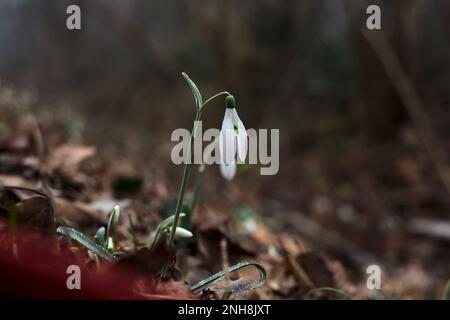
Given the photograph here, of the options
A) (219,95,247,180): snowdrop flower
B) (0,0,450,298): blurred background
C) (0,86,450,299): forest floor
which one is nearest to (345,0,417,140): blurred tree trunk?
(0,0,450,298): blurred background

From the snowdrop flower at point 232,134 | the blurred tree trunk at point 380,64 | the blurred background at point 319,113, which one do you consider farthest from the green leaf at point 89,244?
the blurred tree trunk at point 380,64

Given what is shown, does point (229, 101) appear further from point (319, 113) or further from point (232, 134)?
point (319, 113)

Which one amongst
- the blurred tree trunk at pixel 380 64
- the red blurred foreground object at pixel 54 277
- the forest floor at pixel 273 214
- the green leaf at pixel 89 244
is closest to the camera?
the red blurred foreground object at pixel 54 277

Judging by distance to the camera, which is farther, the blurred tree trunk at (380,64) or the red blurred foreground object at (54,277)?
the blurred tree trunk at (380,64)

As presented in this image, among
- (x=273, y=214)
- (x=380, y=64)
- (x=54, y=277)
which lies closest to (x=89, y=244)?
(x=54, y=277)

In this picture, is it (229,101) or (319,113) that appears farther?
(319,113)

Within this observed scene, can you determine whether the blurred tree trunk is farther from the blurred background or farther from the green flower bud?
the green flower bud

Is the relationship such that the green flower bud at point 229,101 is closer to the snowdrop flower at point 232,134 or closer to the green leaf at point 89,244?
the snowdrop flower at point 232,134
